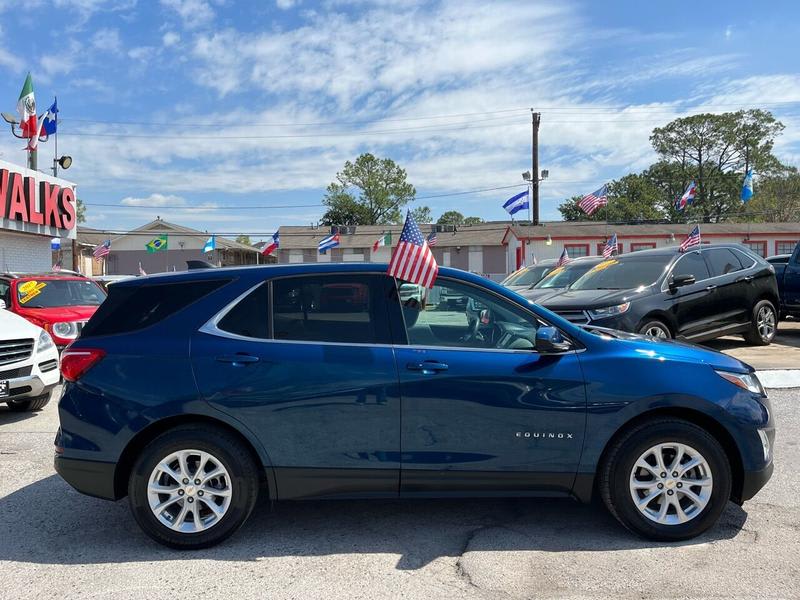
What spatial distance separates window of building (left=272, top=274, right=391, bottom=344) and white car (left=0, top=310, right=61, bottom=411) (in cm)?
441

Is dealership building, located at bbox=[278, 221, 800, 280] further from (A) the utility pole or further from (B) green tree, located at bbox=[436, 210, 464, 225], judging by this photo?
(B) green tree, located at bbox=[436, 210, 464, 225]

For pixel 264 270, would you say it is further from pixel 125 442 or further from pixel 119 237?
pixel 119 237

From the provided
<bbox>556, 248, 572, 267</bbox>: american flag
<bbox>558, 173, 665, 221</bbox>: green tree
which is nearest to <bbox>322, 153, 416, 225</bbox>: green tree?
<bbox>558, 173, 665, 221</bbox>: green tree

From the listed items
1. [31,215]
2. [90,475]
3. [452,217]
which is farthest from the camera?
[452,217]

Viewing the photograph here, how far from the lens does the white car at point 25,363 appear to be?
662 centimetres

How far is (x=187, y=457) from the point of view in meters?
3.66

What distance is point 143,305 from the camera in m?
3.89

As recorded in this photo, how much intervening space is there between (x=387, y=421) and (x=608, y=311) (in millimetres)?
5873

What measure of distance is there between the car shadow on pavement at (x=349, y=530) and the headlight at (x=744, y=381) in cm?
89

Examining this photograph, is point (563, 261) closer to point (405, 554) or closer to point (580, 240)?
point (405, 554)

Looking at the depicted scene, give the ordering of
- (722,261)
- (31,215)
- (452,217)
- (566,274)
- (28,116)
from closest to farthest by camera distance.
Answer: (722,261) < (566,274) < (31,215) < (28,116) < (452,217)

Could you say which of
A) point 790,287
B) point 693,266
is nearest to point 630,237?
point 790,287

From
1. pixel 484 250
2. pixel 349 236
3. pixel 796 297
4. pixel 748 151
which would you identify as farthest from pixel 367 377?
pixel 748 151

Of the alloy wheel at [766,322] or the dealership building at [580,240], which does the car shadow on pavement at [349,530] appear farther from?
the dealership building at [580,240]
